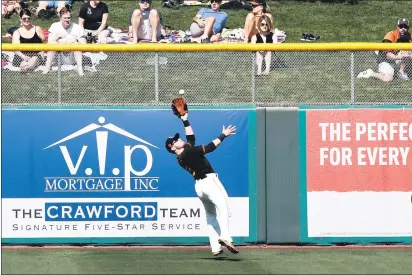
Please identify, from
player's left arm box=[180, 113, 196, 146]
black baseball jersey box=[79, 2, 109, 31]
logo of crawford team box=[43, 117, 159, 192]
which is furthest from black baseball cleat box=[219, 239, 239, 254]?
black baseball jersey box=[79, 2, 109, 31]

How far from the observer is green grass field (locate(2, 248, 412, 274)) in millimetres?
12773

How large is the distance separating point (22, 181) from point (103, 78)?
1753 millimetres

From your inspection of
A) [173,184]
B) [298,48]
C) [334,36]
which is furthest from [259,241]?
[334,36]

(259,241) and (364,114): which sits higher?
(364,114)

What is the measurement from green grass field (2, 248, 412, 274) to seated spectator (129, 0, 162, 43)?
179 inches

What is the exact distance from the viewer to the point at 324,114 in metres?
15.3

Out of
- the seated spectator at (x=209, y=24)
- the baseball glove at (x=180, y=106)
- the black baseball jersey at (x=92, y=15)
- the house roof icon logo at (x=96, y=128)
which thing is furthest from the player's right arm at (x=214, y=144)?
the black baseball jersey at (x=92, y=15)

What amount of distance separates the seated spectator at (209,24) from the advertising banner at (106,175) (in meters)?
3.55

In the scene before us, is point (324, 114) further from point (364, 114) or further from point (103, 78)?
point (103, 78)

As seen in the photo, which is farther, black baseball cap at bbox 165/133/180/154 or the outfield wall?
the outfield wall

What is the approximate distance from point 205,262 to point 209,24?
6.28 m

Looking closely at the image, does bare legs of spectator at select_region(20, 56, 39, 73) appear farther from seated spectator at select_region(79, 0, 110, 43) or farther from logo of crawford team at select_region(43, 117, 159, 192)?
seated spectator at select_region(79, 0, 110, 43)

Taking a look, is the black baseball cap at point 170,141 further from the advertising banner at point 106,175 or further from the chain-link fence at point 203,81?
the chain-link fence at point 203,81

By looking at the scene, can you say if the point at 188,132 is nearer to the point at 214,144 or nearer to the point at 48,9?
the point at 214,144
